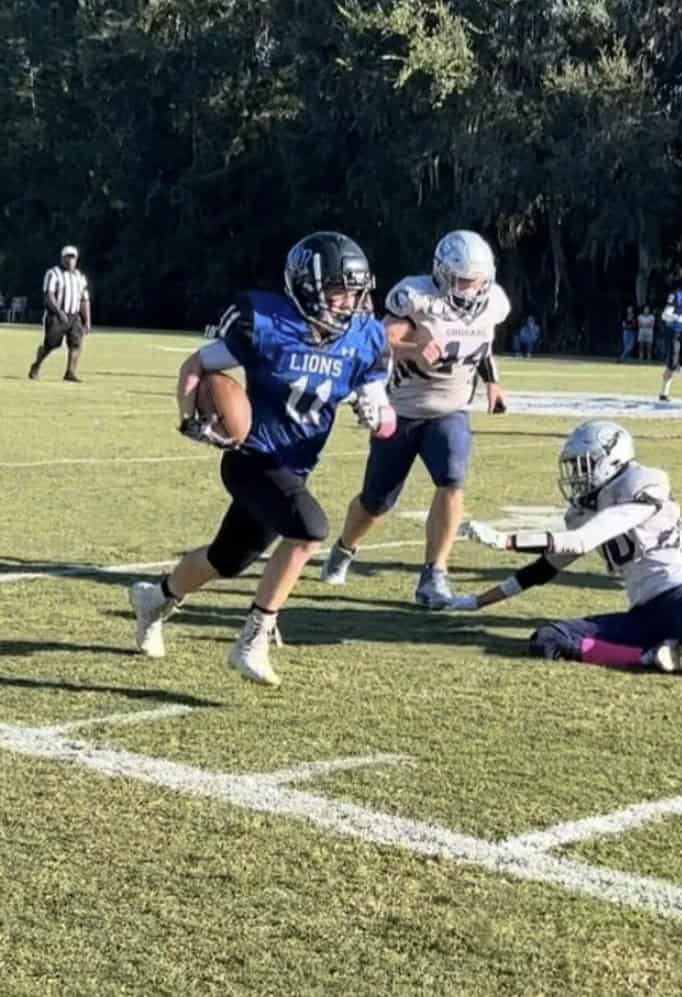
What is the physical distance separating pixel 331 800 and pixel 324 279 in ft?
7.16

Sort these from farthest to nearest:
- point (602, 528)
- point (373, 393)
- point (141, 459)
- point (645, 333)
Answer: point (645, 333)
point (141, 459)
point (602, 528)
point (373, 393)

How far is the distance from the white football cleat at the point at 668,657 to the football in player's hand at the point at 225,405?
2003mm

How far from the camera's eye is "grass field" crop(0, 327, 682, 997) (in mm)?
3764

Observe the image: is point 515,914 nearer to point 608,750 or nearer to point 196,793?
point 196,793

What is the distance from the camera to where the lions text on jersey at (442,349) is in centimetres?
849

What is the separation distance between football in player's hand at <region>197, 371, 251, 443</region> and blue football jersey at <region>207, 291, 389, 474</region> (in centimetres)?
11

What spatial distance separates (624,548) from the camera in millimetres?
7055

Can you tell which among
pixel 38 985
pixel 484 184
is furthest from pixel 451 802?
pixel 484 184

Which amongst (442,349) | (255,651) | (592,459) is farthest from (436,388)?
(255,651)

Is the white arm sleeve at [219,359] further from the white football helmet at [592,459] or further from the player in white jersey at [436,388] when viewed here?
the player in white jersey at [436,388]

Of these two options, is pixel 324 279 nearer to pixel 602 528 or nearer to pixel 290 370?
pixel 290 370

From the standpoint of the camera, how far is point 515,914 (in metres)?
4.03

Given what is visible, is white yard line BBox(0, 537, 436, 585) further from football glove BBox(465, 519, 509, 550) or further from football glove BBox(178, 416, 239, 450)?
football glove BBox(465, 519, 509, 550)

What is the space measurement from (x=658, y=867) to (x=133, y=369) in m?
25.3
